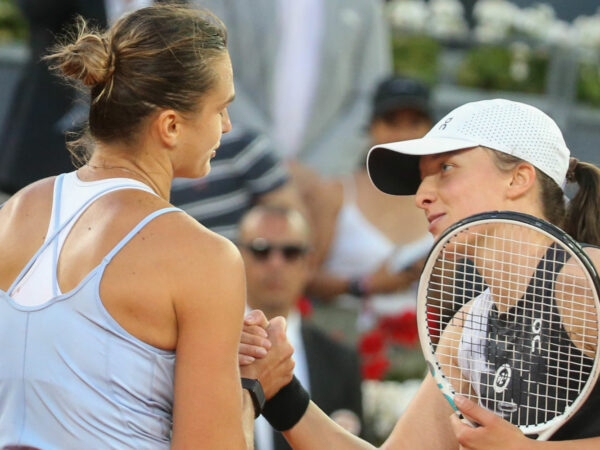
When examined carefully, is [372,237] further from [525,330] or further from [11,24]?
[525,330]

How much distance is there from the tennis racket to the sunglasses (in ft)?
7.98

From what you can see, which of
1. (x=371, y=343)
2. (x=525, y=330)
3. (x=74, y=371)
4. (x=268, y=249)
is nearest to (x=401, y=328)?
(x=371, y=343)

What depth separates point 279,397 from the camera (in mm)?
2738

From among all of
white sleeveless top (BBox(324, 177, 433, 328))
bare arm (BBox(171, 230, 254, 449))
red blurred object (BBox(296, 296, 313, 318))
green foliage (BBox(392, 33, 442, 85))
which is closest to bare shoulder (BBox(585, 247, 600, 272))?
bare arm (BBox(171, 230, 254, 449))

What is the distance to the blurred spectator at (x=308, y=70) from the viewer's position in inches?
223

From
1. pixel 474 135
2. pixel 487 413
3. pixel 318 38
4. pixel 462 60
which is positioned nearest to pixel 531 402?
pixel 487 413

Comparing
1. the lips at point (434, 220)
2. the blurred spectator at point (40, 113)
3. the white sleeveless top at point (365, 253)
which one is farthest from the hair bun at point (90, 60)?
the white sleeveless top at point (365, 253)

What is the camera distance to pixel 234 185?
17.1 feet

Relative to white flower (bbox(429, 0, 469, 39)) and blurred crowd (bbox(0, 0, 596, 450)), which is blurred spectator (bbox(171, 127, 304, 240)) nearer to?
blurred crowd (bbox(0, 0, 596, 450))

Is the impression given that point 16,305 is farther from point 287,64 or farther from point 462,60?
point 462,60

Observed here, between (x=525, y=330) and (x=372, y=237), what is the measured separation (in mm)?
3314

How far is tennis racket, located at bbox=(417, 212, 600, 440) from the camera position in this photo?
89.7 inches

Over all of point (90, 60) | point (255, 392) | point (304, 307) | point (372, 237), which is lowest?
point (304, 307)

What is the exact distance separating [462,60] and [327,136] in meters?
0.99
